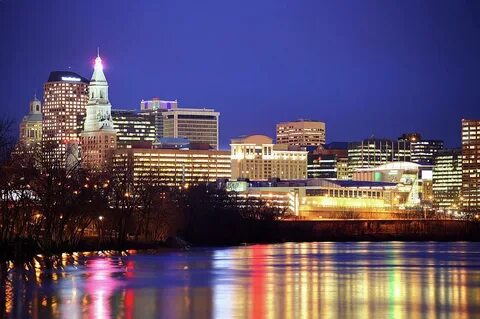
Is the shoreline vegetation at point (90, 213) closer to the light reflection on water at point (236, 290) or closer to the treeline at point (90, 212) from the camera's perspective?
the treeline at point (90, 212)

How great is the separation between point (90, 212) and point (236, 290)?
199 feet

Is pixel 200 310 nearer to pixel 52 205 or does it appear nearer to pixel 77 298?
pixel 77 298

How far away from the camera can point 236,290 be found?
70938 millimetres

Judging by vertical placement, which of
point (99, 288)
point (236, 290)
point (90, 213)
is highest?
point (90, 213)

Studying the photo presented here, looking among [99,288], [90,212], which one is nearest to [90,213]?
[90,212]

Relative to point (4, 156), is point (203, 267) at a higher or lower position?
lower

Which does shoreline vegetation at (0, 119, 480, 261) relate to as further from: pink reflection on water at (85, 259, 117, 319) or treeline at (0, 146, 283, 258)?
pink reflection on water at (85, 259, 117, 319)

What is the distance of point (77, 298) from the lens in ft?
208

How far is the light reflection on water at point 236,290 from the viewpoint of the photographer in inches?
2264

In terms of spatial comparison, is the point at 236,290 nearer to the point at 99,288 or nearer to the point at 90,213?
the point at 99,288

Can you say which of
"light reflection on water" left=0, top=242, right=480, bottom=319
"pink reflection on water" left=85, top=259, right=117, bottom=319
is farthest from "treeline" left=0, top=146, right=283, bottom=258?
"pink reflection on water" left=85, top=259, right=117, bottom=319

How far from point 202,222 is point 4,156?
224 feet

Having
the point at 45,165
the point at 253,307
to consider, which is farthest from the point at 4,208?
the point at 253,307

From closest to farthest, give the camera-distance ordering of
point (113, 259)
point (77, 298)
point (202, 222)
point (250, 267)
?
1. point (77, 298)
2. point (250, 267)
3. point (113, 259)
4. point (202, 222)
